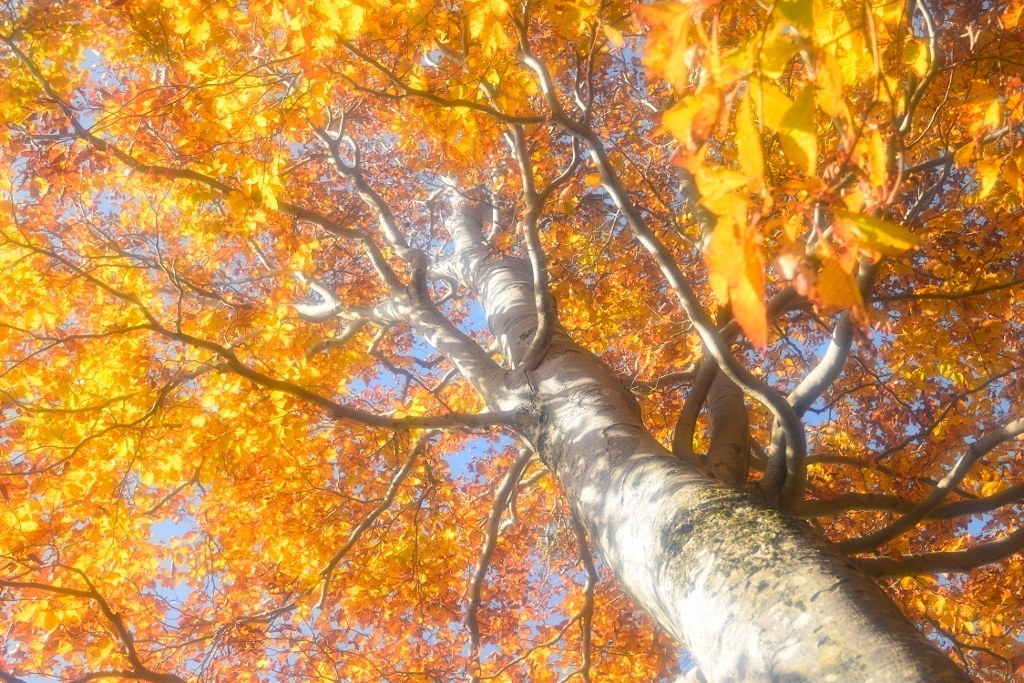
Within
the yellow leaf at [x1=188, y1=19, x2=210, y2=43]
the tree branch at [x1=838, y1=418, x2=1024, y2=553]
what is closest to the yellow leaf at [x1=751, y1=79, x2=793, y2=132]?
the tree branch at [x1=838, y1=418, x2=1024, y2=553]

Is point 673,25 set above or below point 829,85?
above

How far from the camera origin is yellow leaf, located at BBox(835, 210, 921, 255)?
0.90 meters

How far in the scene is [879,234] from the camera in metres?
0.94

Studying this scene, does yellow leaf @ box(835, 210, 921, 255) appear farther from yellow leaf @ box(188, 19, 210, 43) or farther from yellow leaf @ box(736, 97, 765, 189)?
yellow leaf @ box(188, 19, 210, 43)

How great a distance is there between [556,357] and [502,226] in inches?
139

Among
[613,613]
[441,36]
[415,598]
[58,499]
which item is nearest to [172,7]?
[441,36]

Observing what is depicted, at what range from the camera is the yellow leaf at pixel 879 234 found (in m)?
0.90

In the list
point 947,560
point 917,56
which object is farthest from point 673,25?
point 947,560

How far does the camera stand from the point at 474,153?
13.7ft

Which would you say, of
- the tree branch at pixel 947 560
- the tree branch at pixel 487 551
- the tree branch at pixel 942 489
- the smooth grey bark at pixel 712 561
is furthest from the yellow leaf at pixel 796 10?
the tree branch at pixel 487 551

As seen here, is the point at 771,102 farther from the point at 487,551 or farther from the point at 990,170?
the point at 487,551

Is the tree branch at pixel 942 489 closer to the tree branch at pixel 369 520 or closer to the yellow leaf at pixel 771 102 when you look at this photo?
the yellow leaf at pixel 771 102

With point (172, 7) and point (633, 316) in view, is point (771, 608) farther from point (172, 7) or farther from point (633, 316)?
point (633, 316)

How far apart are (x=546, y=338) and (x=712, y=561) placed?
130 centimetres
